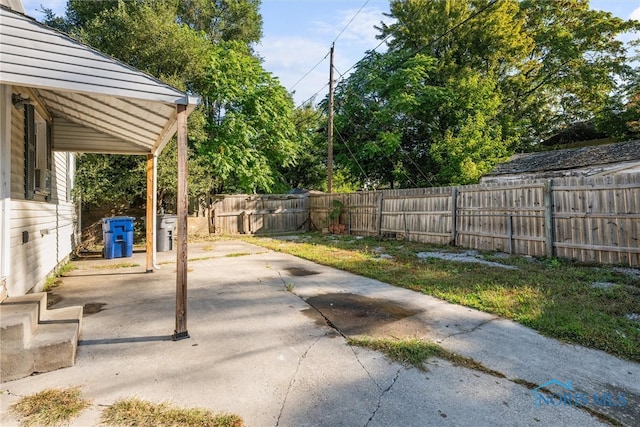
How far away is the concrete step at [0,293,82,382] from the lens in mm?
2365

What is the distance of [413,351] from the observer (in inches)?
110

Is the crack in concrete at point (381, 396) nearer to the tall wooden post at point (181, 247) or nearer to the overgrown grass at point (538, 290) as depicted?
the overgrown grass at point (538, 290)

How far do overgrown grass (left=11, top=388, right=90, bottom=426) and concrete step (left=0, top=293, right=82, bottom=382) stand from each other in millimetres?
368

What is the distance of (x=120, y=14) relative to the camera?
36.7ft

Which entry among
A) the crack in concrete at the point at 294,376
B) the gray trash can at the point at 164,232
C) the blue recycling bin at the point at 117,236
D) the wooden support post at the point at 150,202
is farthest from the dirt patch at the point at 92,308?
the gray trash can at the point at 164,232

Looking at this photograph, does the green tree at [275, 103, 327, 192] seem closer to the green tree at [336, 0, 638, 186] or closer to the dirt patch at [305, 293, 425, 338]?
the green tree at [336, 0, 638, 186]

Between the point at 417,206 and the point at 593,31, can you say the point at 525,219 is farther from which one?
the point at 593,31

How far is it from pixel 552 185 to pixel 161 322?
24.9ft

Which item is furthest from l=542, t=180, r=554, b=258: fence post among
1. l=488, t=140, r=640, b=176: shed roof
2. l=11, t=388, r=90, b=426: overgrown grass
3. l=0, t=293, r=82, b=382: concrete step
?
l=0, t=293, r=82, b=382: concrete step

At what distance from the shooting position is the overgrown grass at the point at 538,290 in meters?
3.20

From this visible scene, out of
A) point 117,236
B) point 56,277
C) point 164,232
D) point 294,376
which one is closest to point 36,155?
point 56,277

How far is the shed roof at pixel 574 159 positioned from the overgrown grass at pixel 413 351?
11.0m

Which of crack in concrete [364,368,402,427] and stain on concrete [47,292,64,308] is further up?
stain on concrete [47,292,64,308]

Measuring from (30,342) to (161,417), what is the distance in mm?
1430
